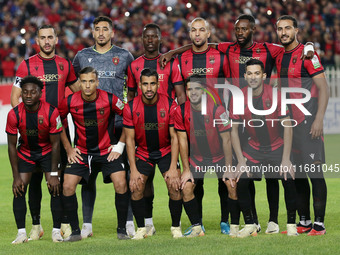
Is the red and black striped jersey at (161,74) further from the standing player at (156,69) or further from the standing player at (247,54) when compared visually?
the standing player at (247,54)

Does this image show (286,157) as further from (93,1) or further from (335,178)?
(93,1)

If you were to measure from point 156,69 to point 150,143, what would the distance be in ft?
3.14

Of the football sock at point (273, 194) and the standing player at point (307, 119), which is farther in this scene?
the football sock at point (273, 194)

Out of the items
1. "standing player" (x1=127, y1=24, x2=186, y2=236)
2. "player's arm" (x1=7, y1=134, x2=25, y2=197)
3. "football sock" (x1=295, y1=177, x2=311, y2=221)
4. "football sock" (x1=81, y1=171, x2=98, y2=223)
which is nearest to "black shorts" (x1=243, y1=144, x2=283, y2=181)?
"football sock" (x1=295, y1=177, x2=311, y2=221)

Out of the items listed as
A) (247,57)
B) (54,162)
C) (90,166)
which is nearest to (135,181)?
(90,166)

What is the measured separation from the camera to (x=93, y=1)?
85.2 feet

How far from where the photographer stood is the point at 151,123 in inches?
316

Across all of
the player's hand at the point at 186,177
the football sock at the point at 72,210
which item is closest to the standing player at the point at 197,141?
the player's hand at the point at 186,177

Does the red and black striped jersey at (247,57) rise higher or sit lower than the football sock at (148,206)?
higher

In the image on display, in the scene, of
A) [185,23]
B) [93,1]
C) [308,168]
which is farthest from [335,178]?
[93,1]

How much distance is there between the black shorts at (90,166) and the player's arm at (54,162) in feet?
0.47

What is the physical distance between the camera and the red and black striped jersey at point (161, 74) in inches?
334

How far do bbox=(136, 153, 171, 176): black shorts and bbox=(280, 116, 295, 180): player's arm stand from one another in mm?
1261

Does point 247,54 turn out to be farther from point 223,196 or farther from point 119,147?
point 119,147
